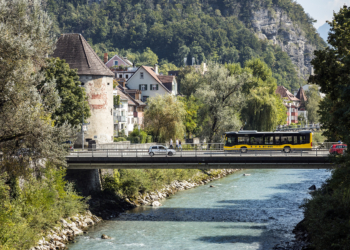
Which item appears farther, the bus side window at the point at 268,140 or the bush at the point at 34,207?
the bus side window at the point at 268,140

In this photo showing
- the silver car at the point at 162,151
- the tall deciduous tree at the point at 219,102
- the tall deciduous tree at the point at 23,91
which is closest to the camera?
the tall deciduous tree at the point at 23,91

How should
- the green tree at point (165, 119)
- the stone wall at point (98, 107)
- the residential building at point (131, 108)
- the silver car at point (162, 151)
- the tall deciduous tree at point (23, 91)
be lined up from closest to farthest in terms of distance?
1. the tall deciduous tree at point (23, 91)
2. the silver car at point (162, 151)
3. the stone wall at point (98, 107)
4. the green tree at point (165, 119)
5. the residential building at point (131, 108)

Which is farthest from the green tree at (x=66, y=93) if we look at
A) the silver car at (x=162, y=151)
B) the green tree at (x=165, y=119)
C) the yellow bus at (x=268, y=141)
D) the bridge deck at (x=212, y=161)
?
the green tree at (x=165, y=119)

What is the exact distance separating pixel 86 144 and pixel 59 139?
26775 millimetres

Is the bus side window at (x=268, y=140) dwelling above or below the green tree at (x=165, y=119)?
below

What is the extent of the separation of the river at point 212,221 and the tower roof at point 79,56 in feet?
56.5

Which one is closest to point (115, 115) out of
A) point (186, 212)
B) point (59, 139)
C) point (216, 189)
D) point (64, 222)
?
point (216, 189)

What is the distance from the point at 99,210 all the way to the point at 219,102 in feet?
86.3

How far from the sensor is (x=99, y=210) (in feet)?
131

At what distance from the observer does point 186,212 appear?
1581 inches

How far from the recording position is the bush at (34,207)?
26705mm

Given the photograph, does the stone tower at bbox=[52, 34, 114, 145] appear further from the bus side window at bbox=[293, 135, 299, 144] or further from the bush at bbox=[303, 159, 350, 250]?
the bush at bbox=[303, 159, 350, 250]

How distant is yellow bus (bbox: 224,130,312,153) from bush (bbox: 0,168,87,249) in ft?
57.2

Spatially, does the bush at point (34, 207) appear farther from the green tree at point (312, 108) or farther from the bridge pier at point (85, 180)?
the green tree at point (312, 108)
